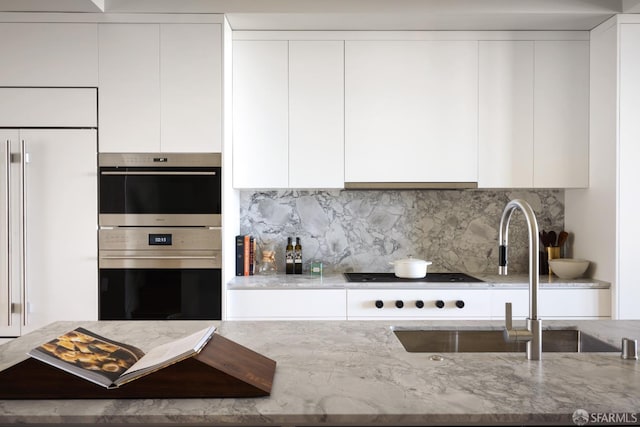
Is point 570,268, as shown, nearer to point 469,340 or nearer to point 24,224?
point 469,340

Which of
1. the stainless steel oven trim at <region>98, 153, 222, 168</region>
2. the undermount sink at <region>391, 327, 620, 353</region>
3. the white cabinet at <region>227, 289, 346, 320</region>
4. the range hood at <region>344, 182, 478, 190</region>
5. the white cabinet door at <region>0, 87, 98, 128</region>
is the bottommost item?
the white cabinet at <region>227, 289, 346, 320</region>

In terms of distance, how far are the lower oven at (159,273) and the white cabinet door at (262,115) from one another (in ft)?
1.82

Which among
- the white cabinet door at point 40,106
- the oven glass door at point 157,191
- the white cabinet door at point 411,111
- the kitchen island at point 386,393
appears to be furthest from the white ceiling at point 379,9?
the kitchen island at point 386,393

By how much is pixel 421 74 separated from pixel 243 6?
3.91ft

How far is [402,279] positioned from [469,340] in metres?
1.44

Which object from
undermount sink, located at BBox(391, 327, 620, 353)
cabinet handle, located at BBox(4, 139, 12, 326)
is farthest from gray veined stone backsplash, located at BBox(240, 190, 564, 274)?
undermount sink, located at BBox(391, 327, 620, 353)

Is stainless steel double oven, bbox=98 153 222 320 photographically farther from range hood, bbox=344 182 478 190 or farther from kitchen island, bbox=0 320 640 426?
kitchen island, bbox=0 320 640 426

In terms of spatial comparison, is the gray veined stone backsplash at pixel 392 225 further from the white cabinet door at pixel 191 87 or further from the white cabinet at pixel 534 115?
the white cabinet door at pixel 191 87

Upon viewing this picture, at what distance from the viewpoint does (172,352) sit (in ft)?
3.98

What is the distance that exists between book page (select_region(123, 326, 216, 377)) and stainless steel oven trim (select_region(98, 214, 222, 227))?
1.71m

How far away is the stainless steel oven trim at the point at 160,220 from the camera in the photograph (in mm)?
2982

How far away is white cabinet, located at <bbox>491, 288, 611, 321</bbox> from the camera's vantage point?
3.07 metres

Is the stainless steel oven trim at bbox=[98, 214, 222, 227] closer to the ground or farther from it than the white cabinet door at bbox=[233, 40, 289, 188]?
closer to the ground

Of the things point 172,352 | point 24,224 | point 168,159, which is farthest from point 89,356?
point 24,224
